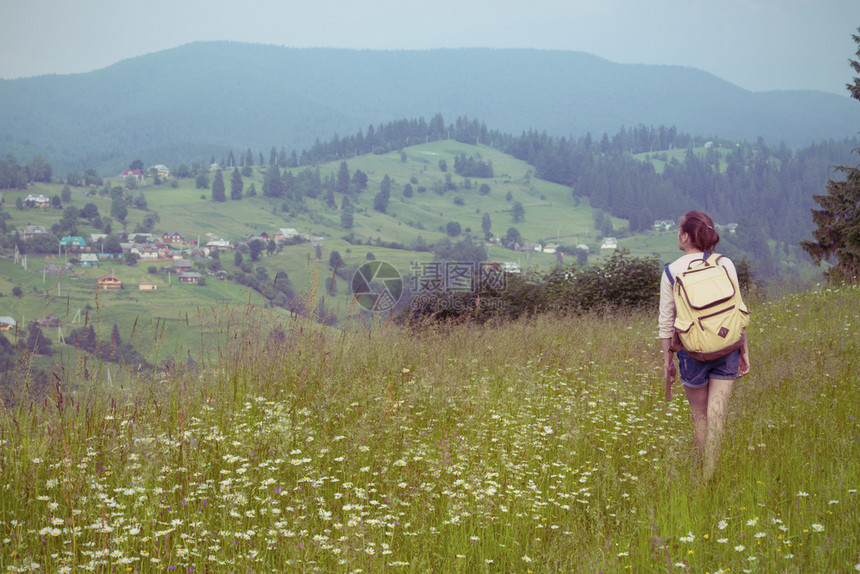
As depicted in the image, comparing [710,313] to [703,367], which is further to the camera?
[703,367]

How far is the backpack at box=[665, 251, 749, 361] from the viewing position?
3.81 m

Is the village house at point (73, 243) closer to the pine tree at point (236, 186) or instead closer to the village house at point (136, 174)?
the pine tree at point (236, 186)

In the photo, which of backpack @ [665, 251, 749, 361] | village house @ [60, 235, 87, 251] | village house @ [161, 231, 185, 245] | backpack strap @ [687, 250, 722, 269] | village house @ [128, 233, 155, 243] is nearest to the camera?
backpack @ [665, 251, 749, 361]

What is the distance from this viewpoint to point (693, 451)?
3992mm

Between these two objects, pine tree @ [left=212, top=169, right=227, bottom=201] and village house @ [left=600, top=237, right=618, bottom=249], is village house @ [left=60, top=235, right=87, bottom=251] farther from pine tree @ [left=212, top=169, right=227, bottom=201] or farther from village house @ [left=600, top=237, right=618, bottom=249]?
village house @ [left=600, top=237, right=618, bottom=249]

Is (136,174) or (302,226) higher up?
(136,174)

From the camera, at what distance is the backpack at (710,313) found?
12.5ft

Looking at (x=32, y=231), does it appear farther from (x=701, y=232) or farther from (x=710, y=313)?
(x=710, y=313)

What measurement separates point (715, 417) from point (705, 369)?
0.32 meters

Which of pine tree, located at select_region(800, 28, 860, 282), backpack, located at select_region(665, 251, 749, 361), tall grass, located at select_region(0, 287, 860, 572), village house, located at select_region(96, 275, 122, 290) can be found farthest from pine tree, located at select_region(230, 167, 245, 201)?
backpack, located at select_region(665, 251, 749, 361)

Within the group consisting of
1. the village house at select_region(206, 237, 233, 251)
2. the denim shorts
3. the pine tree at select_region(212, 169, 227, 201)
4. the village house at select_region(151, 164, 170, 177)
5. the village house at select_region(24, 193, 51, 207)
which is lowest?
the village house at select_region(206, 237, 233, 251)

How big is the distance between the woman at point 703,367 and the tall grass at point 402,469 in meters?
0.21

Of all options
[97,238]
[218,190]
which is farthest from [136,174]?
[97,238]

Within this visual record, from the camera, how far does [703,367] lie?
4043 millimetres
